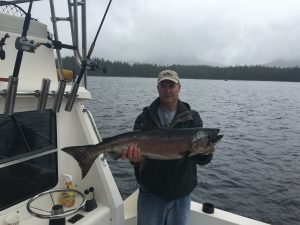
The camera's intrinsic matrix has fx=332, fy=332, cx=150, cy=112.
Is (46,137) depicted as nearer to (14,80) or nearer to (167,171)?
(14,80)

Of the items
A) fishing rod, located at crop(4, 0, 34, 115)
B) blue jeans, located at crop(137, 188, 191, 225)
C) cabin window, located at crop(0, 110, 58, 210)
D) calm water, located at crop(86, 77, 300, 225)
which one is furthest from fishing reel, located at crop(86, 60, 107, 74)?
calm water, located at crop(86, 77, 300, 225)

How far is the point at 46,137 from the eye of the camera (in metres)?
4.12

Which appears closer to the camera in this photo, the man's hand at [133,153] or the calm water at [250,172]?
the man's hand at [133,153]

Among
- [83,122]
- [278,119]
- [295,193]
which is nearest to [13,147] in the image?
[83,122]

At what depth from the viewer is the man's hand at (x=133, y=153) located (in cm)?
358

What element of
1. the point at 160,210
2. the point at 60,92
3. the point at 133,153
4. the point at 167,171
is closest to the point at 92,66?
the point at 60,92

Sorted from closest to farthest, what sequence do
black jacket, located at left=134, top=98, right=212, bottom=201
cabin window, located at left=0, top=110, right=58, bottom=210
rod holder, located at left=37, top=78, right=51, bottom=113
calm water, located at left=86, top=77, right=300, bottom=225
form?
rod holder, located at left=37, top=78, right=51, bottom=113 → cabin window, located at left=0, top=110, right=58, bottom=210 → black jacket, located at left=134, top=98, right=212, bottom=201 → calm water, located at left=86, top=77, right=300, bottom=225

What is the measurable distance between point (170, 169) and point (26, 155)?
1.66m

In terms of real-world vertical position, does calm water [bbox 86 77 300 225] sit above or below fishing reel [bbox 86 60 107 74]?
below

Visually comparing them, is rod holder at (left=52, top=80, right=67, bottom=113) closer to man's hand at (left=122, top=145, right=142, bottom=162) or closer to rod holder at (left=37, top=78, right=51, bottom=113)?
rod holder at (left=37, top=78, right=51, bottom=113)

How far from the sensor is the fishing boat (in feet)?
11.8

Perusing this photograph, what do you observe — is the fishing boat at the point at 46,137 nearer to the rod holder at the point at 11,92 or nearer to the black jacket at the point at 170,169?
the rod holder at the point at 11,92

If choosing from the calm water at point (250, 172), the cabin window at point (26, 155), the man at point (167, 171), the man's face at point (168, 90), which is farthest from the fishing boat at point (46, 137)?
the calm water at point (250, 172)

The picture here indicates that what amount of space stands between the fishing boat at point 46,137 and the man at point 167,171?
0.59 m
